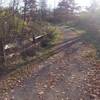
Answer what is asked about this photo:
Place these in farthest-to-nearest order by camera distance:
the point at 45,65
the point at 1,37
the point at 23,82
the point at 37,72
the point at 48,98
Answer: the point at 45,65 → the point at 1,37 → the point at 37,72 → the point at 23,82 → the point at 48,98

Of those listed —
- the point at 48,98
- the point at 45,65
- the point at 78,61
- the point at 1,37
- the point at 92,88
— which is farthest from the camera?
the point at 78,61

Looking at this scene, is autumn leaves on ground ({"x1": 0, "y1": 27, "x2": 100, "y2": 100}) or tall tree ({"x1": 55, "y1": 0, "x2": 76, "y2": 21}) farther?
tall tree ({"x1": 55, "y1": 0, "x2": 76, "y2": 21})

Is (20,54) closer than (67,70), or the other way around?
(67,70)

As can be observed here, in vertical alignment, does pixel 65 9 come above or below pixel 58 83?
below

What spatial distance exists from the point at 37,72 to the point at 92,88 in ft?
Result: 7.41

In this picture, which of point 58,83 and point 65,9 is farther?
point 65,9

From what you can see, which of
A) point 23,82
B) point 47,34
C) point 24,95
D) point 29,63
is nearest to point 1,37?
point 29,63

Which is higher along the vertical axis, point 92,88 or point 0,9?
point 0,9

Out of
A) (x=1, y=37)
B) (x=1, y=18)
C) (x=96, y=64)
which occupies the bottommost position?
(x=96, y=64)

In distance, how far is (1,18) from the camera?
8.34 metres

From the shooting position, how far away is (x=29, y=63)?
9641mm

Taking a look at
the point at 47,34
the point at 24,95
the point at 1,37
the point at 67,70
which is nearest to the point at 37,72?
the point at 67,70

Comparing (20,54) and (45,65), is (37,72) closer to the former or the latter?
(45,65)

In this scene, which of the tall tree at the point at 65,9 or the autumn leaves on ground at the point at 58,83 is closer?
the autumn leaves on ground at the point at 58,83
